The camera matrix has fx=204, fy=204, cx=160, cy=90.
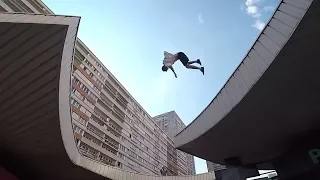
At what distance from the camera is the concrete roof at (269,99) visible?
4797 mm

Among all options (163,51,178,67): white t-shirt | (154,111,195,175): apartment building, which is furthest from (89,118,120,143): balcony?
(154,111,195,175): apartment building

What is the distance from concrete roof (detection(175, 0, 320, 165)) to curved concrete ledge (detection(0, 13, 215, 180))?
5232 millimetres

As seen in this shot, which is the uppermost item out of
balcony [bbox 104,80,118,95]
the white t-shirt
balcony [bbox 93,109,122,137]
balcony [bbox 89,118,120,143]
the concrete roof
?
balcony [bbox 104,80,118,95]

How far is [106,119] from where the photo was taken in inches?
1483

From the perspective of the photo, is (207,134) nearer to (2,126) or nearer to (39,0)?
(2,126)

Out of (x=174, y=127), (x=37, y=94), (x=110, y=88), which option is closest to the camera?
(x=37, y=94)

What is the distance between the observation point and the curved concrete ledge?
5531 millimetres

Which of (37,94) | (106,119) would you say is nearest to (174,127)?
(106,119)

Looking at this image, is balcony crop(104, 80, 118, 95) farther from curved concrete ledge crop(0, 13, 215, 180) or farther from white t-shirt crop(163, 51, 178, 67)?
white t-shirt crop(163, 51, 178, 67)

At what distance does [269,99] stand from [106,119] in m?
34.2

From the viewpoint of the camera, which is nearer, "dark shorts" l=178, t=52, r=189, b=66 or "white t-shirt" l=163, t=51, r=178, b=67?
"white t-shirt" l=163, t=51, r=178, b=67

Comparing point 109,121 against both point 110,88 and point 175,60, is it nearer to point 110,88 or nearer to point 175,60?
point 110,88

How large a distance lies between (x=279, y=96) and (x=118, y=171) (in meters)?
12.4

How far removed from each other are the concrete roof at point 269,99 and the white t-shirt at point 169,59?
278 cm
